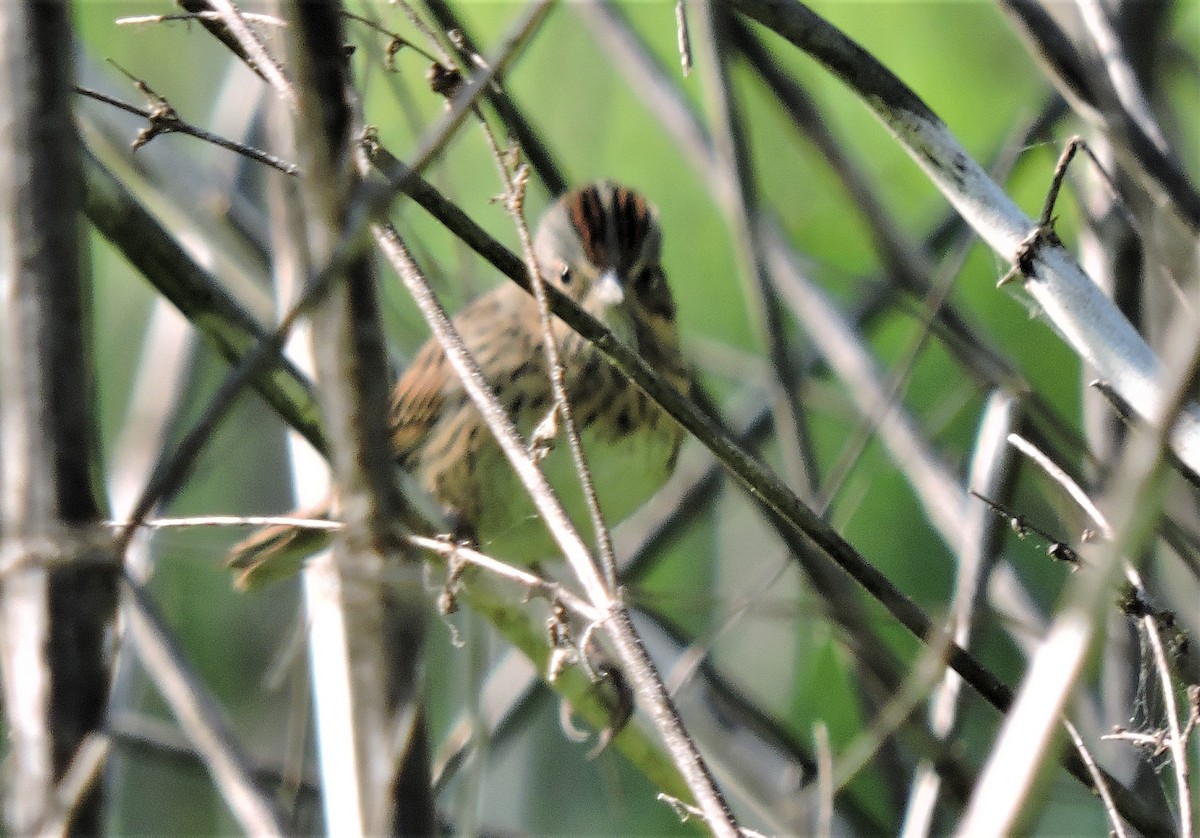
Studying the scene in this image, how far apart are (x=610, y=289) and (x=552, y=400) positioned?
283 millimetres

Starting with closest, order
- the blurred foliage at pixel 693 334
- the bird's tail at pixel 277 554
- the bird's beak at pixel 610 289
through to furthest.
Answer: the bird's tail at pixel 277 554
the bird's beak at pixel 610 289
the blurred foliage at pixel 693 334

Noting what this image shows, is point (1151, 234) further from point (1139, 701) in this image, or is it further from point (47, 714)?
point (47, 714)

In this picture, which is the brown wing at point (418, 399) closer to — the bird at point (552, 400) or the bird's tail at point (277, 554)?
the bird at point (552, 400)

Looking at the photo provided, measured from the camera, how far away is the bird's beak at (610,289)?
2.79 metres

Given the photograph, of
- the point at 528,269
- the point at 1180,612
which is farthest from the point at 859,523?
the point at 528,269

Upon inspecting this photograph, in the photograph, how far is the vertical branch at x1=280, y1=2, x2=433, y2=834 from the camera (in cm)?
77

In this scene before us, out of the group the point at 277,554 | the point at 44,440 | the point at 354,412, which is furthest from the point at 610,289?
the point at 354,412

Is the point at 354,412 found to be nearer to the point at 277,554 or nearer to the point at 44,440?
the point at 44,440

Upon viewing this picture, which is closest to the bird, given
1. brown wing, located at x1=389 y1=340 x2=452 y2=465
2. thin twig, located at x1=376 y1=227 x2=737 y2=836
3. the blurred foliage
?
brown wing, located at x1=389 y1=340 x2=452 y2=465

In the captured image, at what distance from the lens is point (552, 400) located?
105 inches

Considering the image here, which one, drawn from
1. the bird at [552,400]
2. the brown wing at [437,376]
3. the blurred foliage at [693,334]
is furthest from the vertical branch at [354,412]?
the blurred foliage at [693,334]

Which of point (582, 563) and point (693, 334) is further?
point (693, 334)

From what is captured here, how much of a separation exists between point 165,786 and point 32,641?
10.8ft

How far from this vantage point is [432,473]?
9.15 ft
